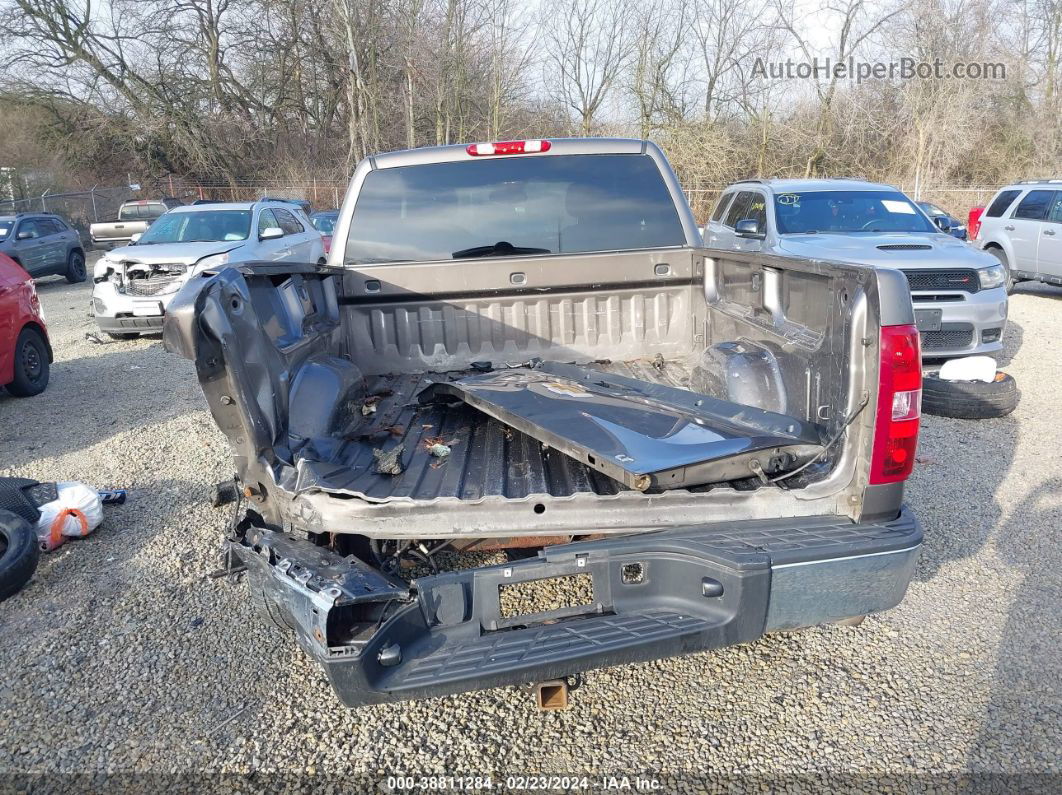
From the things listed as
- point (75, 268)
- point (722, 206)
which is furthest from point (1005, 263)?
point (75, 268)

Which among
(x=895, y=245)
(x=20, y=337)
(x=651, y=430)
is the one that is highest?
(x=895, y=245)

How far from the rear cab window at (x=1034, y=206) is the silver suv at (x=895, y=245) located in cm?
487

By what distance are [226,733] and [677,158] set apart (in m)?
29.3

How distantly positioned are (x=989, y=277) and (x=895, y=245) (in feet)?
3.25

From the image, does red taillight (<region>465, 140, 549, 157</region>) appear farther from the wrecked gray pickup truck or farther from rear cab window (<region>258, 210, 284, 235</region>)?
rear cab window (<region>258, 210, 284, 235</region>)

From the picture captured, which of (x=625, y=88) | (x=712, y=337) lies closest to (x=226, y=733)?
(x=712, y=337)

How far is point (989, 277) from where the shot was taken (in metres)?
7.82

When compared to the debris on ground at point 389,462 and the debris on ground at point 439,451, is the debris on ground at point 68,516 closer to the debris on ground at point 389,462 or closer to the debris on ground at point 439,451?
the debris on ground at point 389,462

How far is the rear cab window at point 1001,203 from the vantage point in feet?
42.8

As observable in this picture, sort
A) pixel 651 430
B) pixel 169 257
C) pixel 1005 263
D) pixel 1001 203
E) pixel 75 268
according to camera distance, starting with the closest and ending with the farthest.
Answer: pixel 651 430 < pixel 169 257 < pixel 1005 263 < pixel 1001 203 < pixel 75 268

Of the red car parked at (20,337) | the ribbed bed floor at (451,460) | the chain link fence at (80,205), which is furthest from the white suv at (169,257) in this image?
the chain link fence at (80,205)

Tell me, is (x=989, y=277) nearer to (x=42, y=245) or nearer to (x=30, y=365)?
(x=30, y=365)

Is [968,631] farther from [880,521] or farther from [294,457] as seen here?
[294,457]

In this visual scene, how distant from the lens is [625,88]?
31531mm
